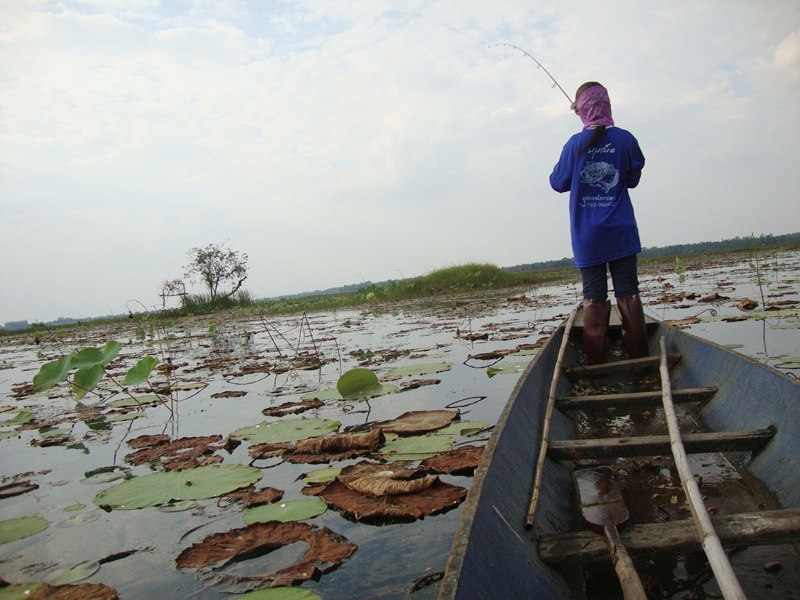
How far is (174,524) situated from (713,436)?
73.6 inches

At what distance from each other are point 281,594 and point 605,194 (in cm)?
268

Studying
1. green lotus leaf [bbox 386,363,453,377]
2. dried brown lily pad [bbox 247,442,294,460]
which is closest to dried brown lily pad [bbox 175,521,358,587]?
dried brown lily pad [bbox 247,442,294,460]

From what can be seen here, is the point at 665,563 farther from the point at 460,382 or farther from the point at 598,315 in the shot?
the point at 460,382

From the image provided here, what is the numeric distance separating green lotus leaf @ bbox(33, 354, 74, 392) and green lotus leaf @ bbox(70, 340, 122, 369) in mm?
53

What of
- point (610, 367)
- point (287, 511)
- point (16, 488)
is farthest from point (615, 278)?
point (16, 488)

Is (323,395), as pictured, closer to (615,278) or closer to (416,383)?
(416,383)

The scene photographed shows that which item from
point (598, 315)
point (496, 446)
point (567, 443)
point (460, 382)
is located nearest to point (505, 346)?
point (460, 382)

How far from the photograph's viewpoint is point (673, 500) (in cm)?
158

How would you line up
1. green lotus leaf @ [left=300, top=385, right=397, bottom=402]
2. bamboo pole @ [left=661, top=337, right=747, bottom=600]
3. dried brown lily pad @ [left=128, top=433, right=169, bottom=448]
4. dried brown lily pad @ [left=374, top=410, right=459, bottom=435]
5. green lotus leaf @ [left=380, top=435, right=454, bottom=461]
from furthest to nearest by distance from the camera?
1. green lotus leaf @ [left=300, top=385, right=397, bottom=402]
2. dried brown lily pad @ [left=128, top=433, right=169, bottom=448]
3. dried brown lily pad @ [left=374, top=410, right=459, bottom=435]
4. green lotus leaf @ [left=380, top=435, right=454, bottom=461]
5. bamboo pole @ [left=661, top=337, right=747, bottom=600]

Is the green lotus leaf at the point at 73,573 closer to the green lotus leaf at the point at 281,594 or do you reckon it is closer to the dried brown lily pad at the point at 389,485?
the green lotus leaf at the point at 281,594

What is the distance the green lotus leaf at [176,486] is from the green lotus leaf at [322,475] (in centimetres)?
22

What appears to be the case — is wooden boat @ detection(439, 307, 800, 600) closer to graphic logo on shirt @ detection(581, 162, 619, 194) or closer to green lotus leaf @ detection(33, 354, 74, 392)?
graphic logo on shirt @ detection(581, 162, 619, 194)

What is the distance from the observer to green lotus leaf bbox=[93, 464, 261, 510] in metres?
2.09

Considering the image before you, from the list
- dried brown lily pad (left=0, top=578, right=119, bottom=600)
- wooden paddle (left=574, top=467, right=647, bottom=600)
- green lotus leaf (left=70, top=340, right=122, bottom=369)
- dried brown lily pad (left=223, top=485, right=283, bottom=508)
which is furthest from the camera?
green lotus leaf (left=70, top=340, right=122, bottom=369)
